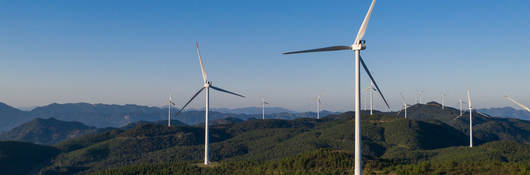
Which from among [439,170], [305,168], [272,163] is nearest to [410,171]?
[439,170]

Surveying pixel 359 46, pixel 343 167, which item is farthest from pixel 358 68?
pixel 343 167

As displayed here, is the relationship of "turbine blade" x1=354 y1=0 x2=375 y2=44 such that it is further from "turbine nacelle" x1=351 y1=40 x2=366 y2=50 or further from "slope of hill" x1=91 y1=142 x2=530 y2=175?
"slope of hill" x1=91 y1=142 x2=530 y2=175

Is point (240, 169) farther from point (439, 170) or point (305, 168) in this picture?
point (439, 170)

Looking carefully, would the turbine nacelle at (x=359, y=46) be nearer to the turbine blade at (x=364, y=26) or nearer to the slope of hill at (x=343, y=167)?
the turbine blade at (x=364, y=26)

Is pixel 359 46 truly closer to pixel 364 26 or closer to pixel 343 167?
pixel 364 26

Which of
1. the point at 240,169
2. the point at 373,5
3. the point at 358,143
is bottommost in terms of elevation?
the point at 240,169

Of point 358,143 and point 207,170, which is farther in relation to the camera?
point 207,170

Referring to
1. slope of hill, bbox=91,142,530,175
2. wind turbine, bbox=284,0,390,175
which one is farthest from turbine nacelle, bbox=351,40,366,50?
slope of hill, bbox=91,142,530,175

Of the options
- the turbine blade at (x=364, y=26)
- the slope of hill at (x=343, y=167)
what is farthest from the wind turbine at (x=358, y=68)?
the slope of hill at (x=343, y=167)

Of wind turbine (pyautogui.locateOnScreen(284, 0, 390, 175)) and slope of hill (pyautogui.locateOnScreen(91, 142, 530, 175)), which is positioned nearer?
wind turbine (pyautogui.locateOnScreen(284, 0, 390, 175))

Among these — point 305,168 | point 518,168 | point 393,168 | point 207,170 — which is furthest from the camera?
point 207,170

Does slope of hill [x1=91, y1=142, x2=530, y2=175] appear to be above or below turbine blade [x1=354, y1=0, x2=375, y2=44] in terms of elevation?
below
